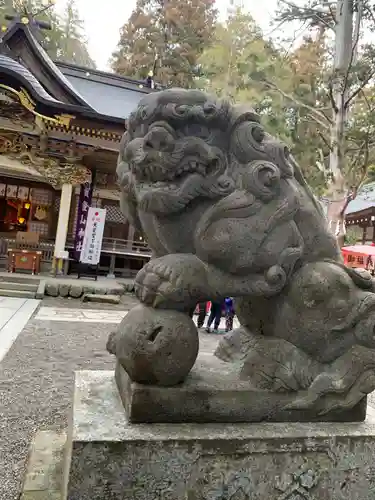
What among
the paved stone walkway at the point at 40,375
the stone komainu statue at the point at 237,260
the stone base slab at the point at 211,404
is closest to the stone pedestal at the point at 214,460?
the stone base slab at the point at 211,404

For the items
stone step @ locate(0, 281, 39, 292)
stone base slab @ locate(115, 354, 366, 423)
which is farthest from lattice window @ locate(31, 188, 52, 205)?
stone base slab @ locate(115, 354, 366, 423)

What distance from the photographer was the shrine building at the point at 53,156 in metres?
10.2

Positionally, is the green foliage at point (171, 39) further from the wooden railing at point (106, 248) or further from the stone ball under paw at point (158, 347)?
the stone ball under paw at point (158, 347)

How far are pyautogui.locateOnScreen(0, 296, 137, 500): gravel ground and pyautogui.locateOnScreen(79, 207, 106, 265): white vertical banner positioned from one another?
4191mm

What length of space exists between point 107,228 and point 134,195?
11947 millimetres

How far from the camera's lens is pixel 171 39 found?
22391mm

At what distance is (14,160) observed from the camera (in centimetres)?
1153

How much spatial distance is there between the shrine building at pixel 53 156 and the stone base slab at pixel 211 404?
9488mm

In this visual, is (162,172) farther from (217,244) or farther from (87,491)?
(87,491)

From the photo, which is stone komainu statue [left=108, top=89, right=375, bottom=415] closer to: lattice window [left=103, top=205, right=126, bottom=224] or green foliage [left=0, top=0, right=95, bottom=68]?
lattice window [left=103, top=205, right=126, bottom=224]

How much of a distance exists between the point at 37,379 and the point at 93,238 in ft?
24.0

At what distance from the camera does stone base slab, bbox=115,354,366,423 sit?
172 cm

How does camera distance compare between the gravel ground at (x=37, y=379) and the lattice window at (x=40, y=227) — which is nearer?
the gravel ground at (x=37, y=379)

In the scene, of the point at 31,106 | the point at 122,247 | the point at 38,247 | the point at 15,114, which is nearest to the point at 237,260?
the point at 31,106
